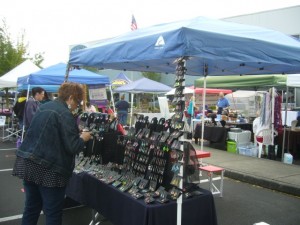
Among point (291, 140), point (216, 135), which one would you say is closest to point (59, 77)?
point (216, 135)

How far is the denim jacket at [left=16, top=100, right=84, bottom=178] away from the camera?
8.95 ft

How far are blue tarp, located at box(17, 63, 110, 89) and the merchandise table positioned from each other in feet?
15.1

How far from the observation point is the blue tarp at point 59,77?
782 centimetres

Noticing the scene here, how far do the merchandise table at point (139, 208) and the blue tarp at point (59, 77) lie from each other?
15.1 ft

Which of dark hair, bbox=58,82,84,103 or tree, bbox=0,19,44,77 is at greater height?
tree, bbox=0,19,44,77

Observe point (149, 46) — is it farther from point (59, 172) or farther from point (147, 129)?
point (59, 172)

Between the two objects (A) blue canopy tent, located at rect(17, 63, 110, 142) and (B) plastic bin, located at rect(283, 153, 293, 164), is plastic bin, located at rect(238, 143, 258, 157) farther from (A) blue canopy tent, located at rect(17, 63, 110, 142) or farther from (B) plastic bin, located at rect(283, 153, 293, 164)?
(A) blue canopy tent, located at rect(17, 63, 110, 142)

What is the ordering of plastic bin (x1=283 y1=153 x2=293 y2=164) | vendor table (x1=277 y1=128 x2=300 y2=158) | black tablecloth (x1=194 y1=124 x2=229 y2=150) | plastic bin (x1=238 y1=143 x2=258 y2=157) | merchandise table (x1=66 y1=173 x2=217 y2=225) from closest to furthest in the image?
1. merchandise table (x1=66 y1=173 x2=217 y2=225)
2. plastic bin (x1=283 y1=153 x2=293 y2=164)
3. vendor table (x1=277 y1=128 x2=300 y2=158)
4. plastic bin (x1=238 y1=143 x2=258 y2=157)
5. black tablecloth (x1=194 y1=124 x2=229 y2=150)

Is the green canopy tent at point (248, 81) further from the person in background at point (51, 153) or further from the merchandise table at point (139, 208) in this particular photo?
the person in background at point (51, 153)

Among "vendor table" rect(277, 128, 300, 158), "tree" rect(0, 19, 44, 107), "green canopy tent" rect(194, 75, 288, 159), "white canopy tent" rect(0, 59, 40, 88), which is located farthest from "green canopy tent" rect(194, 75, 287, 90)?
"tree" rect(0, 19, 44, 107)

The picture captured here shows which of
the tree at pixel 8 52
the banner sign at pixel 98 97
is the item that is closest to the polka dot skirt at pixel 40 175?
the banner sign at pixel 98 97

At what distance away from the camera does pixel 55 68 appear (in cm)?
879

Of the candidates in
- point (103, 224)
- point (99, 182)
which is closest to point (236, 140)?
point (103, 224)

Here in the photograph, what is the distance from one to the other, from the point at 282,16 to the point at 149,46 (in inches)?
985
